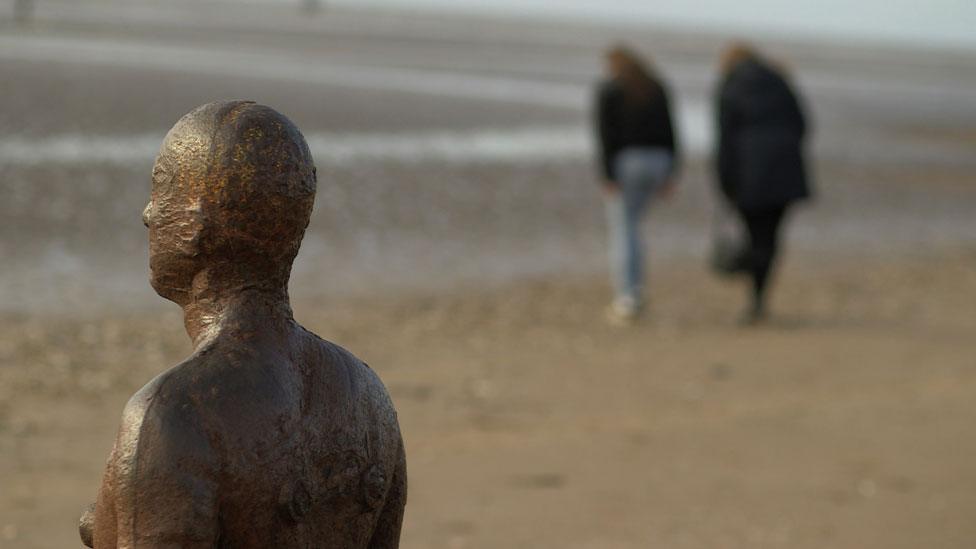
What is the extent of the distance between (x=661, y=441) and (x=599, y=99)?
3.60 metres

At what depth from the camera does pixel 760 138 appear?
11.0 meters

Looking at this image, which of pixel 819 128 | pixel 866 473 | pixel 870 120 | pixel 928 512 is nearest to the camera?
pixel 928 512

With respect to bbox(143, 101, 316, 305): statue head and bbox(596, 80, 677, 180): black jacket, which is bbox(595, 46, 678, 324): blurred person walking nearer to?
bbox(596, 80, 677, 180): black jacket

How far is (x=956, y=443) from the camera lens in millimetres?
8750

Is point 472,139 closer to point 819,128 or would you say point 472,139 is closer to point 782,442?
point 819,128

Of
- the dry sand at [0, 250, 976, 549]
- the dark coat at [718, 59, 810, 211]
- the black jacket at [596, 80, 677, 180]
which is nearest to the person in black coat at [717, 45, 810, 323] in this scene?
the dark coat at [718, 59, 810, 211]

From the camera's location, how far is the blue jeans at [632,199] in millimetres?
11336

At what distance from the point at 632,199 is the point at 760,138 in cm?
115

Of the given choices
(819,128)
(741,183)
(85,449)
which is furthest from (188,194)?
(819,128)

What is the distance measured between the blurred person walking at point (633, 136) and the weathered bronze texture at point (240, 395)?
9104mm

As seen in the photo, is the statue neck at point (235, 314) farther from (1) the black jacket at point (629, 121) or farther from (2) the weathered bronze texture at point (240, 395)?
(1) the black jacket at point (629, 121)

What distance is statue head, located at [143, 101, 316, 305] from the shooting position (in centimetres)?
219

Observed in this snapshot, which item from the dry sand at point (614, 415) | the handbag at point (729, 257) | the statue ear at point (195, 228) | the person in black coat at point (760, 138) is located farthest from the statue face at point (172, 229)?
the handbag at point (729, 257)

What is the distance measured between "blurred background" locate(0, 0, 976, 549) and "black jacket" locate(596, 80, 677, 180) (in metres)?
1.51
